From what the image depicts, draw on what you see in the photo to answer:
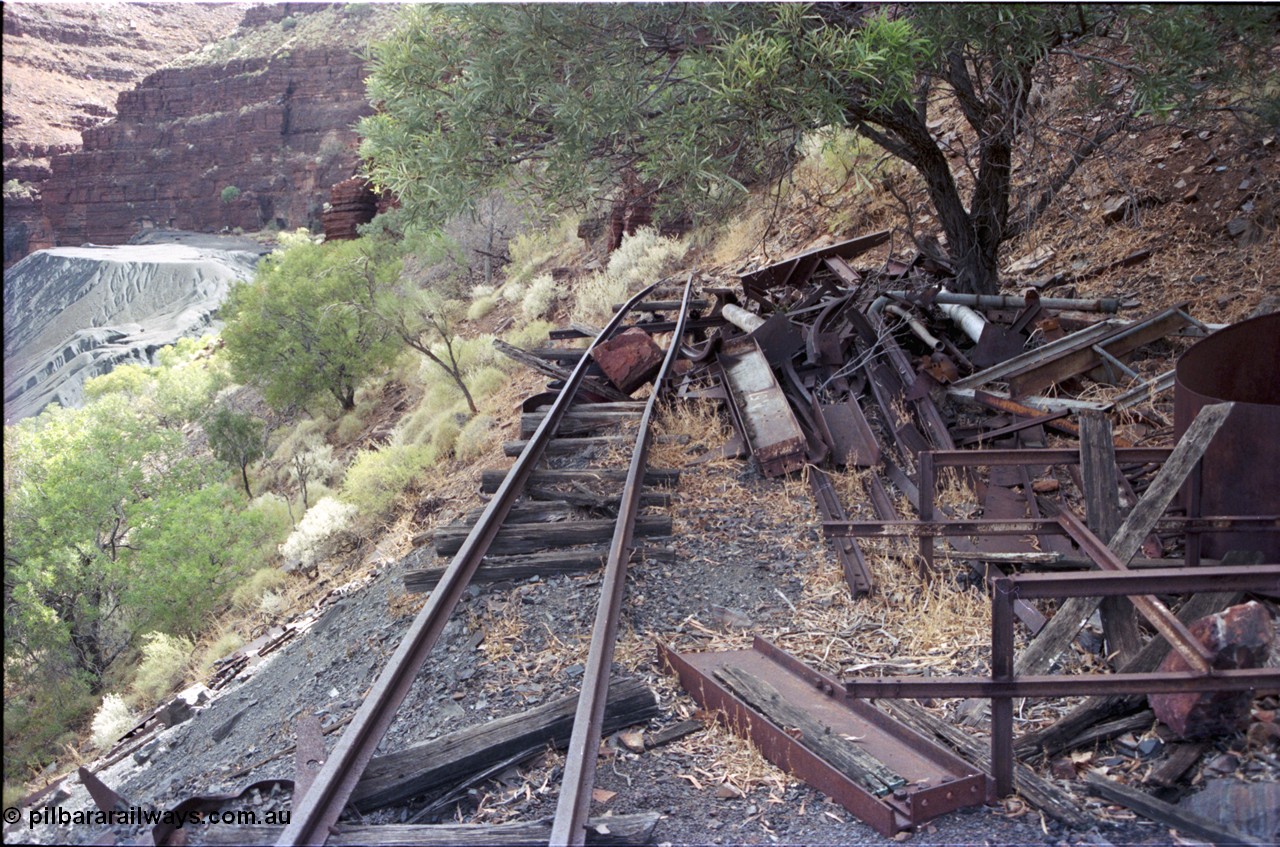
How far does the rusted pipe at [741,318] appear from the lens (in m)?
10.7

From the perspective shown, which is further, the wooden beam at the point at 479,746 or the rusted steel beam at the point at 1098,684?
the wooden beam at the point at 479,746

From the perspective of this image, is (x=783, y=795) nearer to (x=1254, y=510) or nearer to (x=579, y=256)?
(x=1254, y=510)

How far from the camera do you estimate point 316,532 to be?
44.4ft

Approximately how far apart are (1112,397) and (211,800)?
775cm

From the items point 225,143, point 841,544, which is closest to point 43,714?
point 841,544

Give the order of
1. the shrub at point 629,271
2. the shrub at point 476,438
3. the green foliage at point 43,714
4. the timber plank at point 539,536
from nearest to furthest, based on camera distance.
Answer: the timber plank at point 539,536
the shrub at point 476,438
the green foliage at point 43,714
the shrub at point 629,271

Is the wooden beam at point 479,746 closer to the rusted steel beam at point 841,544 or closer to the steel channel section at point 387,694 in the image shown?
the steel channel section at point 387,694

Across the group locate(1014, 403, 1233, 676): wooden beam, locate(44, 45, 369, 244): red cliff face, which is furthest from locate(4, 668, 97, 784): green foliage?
locate(44, 45, 369, 244): red cliff face

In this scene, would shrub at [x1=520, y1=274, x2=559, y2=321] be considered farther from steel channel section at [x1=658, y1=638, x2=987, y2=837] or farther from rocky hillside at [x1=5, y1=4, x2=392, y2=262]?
rocky hillside at [x1=5, y1=4, x2=392, y2=262]

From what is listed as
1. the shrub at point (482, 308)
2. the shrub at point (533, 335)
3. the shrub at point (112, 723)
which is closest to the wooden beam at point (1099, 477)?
the shrub at point (112, 723)

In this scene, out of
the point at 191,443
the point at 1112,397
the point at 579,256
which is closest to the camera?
the point at 1112,397

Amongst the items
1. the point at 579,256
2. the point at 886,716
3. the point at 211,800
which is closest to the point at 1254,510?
the point at 886,716

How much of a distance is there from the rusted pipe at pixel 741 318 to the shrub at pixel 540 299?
12113 millimetres

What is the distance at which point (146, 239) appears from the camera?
89.4 m
